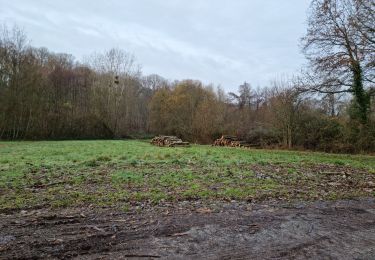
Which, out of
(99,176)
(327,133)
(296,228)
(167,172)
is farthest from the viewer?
(327,133)

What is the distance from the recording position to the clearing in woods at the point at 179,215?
3.91 m

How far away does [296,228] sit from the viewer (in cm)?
475

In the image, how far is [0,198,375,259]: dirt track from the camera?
3.75m

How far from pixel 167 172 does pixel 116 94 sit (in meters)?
42.0

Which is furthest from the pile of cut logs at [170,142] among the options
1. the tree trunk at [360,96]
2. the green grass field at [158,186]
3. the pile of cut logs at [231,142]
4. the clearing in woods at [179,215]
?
the clearing in woods at [179,215]

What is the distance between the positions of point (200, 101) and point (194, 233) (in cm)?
3991

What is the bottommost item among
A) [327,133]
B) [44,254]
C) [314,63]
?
[44,254]

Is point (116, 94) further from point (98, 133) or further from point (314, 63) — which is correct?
point (314, 63)

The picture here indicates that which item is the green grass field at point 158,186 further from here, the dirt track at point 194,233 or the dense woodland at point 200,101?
the dense woodland at point 200,101

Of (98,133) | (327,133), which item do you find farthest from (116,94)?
(327,133)

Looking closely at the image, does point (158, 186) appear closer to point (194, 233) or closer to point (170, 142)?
point (194, 233)

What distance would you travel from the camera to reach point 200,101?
4391cm

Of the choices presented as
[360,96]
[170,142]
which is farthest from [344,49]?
[170,142]

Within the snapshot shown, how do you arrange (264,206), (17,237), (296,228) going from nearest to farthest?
(17,237)
(296,228)
(264,206)
